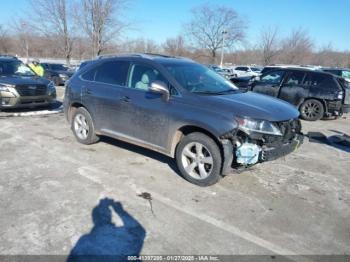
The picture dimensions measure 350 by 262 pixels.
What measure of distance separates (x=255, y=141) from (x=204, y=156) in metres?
0.74

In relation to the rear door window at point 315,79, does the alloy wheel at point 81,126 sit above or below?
below

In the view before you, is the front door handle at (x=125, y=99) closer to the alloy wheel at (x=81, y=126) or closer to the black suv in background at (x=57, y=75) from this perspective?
the alloy wheel at (x=81, y=126)

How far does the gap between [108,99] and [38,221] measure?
8.57 feet

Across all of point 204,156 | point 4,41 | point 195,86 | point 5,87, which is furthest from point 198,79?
point 4,41

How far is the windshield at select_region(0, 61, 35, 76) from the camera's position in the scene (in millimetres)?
9335

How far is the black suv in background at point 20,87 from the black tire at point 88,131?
3226 mm

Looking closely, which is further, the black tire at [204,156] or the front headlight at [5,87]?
the front headlight at [5,87]

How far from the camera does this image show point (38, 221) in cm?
340

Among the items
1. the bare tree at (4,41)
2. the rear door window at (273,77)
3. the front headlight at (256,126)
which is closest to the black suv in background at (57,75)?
the rear door window at (273,77)

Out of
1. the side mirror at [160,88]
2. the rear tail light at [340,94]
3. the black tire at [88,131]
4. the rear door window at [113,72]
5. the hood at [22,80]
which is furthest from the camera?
the rear tail light at [340,94]

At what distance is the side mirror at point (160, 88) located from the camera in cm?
451

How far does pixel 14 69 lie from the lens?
31.6ft

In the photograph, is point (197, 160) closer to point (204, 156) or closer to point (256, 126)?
point (204, 156)

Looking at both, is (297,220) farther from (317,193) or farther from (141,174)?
(141,174)
